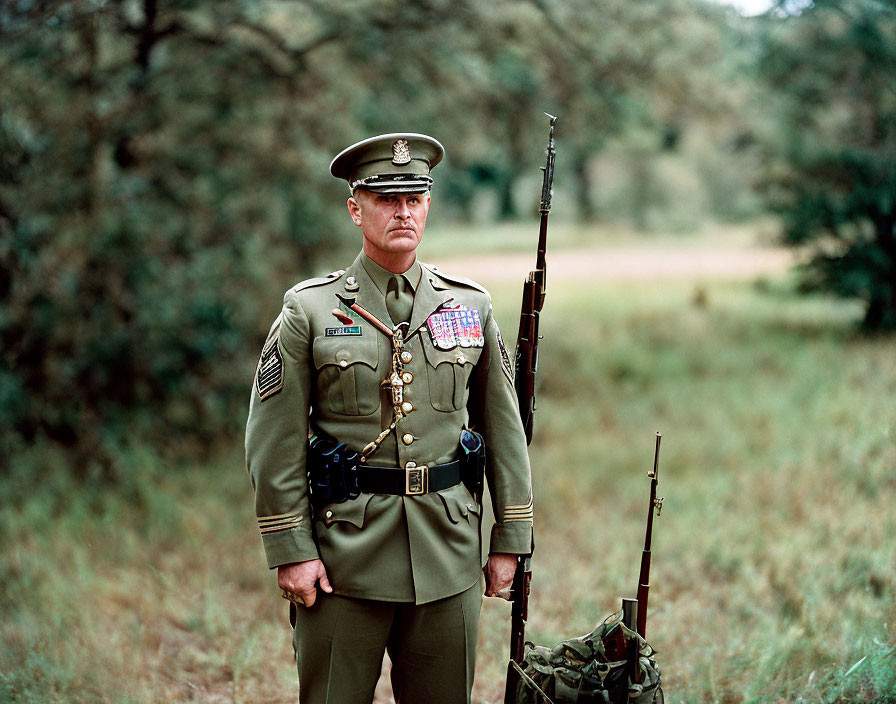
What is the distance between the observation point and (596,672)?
9.39 ft

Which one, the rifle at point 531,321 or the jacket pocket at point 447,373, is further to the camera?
the rifle at point 531,321

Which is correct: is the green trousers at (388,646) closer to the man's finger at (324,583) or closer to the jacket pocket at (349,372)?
the man's finger at (324,583)

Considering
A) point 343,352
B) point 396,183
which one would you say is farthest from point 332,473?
point 396,183

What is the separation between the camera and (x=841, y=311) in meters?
12.9

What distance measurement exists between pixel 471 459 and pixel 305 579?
24.2 inches

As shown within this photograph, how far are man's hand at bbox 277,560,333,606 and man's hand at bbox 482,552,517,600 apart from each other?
21.0 inches

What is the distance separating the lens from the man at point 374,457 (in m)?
2.53

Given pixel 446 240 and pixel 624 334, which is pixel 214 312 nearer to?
pixel 624 334

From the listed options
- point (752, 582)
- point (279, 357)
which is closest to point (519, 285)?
point (752, 582)

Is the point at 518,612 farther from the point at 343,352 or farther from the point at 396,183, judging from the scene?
the point at 396,183

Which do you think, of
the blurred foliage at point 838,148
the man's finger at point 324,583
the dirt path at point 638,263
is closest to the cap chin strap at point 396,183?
the man's finger at point 324,583

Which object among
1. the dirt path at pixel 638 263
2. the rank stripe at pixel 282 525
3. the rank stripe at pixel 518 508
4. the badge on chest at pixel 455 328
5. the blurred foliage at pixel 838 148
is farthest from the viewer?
the dirt path at pixel 638 263

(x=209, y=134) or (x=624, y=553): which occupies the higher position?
(x=209, y=134)

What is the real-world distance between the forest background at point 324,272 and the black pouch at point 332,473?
6.04ft
